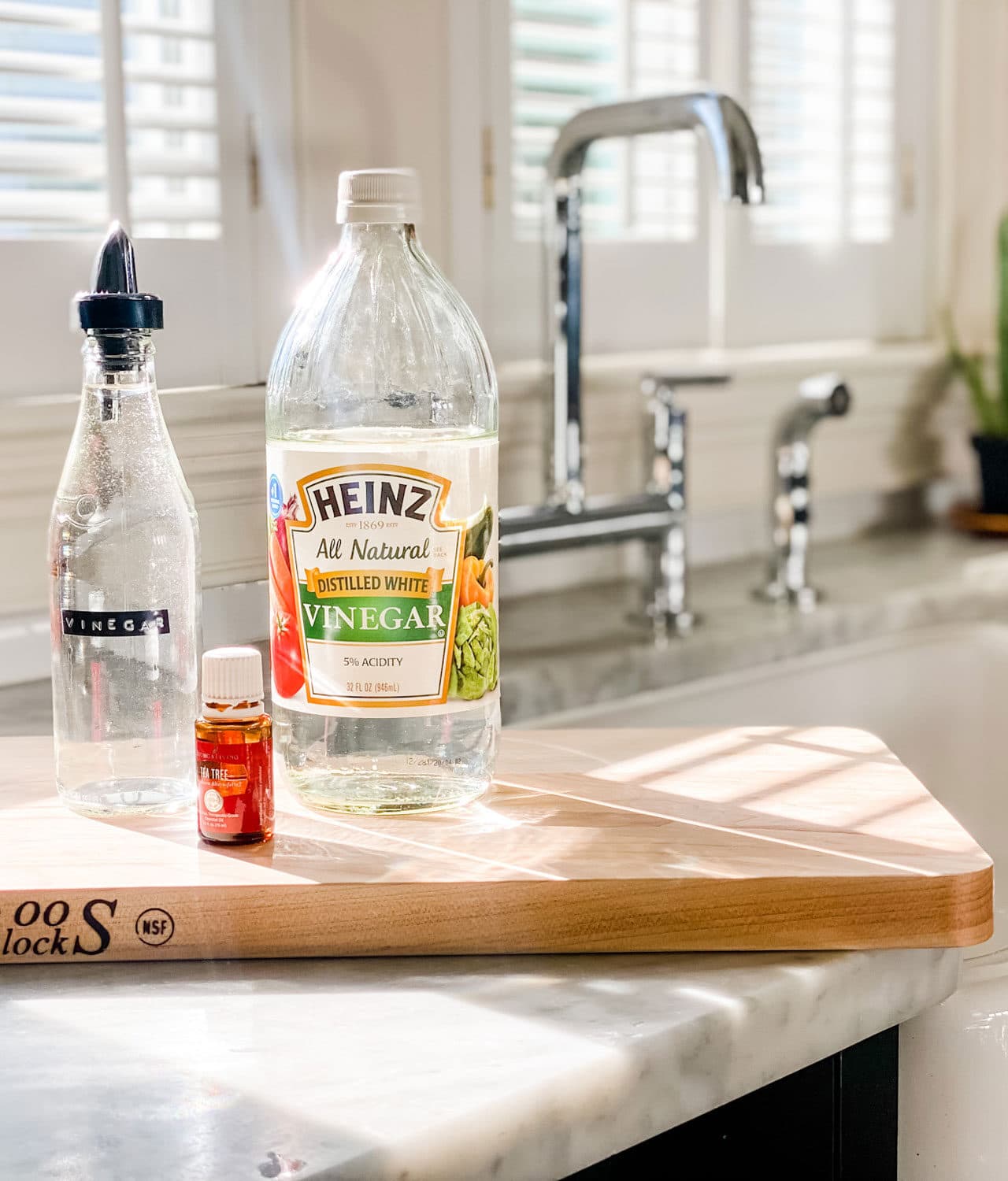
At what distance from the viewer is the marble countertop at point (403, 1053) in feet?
1.42

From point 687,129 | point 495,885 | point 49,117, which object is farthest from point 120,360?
point 687,129

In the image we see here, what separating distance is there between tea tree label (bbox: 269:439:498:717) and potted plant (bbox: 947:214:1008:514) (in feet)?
4.18

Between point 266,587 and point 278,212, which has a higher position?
point 278,212

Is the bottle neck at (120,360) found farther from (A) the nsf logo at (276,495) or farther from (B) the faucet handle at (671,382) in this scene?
(B) the faucet handle at (671,382)

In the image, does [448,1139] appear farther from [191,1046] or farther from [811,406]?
[811,406]

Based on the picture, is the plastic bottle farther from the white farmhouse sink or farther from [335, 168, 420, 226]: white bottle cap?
the white farmhouse sink

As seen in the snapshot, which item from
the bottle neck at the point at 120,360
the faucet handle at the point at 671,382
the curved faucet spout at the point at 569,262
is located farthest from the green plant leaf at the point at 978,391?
the bottle neck at the point at 120,360

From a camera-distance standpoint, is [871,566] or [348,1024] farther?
[871,566]

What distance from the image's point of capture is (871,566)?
1.60 metres

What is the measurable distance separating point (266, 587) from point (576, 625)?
0.58m

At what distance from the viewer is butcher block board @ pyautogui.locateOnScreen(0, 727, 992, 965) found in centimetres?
55

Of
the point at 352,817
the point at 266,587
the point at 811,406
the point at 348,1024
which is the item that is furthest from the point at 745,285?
the point at 348,1024

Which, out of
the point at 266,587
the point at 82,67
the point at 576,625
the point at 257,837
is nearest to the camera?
the point at 257,837

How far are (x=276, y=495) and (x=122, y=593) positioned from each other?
9 centimetres
